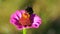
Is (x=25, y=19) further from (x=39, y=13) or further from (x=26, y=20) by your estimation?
(x=39, y=13)

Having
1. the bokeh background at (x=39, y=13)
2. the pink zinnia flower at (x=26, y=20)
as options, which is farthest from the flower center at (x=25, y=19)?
the bokeh background at (x=39, y=13)

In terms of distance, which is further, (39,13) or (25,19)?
(39,13)

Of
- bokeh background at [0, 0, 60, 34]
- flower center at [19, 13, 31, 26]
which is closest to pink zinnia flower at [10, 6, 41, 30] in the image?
flower center at [19, 13, 31, 26]

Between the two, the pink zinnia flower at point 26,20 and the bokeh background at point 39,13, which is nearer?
the pink zinnia flower at point 26,20

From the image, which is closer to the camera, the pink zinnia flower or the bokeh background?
the pink zinnia flower

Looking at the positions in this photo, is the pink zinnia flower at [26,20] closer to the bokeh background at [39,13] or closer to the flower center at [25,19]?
the flower center at [25,19]

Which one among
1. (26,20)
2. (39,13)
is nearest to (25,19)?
(26,20)

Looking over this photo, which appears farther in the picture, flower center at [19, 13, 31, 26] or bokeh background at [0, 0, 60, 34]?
bokeh background at [0, 0, 60, 34]

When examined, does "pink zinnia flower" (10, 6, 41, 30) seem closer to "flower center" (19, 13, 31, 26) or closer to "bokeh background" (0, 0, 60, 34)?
"flower center" (19, 13, 31, 26)
